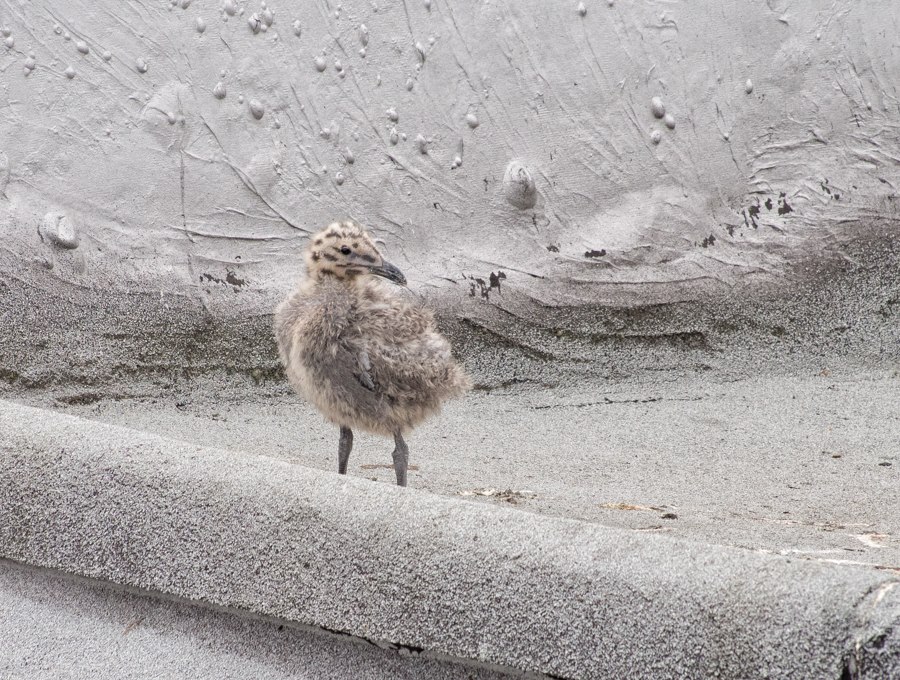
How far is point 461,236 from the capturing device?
260 centimetres

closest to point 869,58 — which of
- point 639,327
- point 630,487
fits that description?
point 639,327

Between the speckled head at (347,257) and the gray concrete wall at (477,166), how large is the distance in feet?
2.77

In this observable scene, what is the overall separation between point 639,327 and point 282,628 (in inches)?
63.1

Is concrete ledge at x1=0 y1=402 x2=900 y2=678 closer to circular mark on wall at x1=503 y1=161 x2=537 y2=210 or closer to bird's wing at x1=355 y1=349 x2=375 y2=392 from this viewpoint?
bird's wing at x1=355 y1=349 x2=375 y2=392

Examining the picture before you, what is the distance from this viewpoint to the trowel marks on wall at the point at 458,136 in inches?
101

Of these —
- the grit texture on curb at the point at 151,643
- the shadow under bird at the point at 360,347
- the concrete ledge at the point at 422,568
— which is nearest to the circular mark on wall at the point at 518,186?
the shadow under bird at the point at 360,347

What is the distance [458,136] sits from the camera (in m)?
2.58

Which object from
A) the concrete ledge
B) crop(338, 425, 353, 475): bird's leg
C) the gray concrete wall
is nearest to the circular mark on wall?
the gray concrete wall

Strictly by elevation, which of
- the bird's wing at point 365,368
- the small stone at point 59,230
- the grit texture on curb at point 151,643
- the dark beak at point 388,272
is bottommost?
→ the grit texture on curb at point 151,643

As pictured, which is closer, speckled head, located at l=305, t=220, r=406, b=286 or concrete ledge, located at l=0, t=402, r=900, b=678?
concrete ledge, located at l=0, t=402, r=900, b=678

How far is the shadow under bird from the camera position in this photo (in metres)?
1.62

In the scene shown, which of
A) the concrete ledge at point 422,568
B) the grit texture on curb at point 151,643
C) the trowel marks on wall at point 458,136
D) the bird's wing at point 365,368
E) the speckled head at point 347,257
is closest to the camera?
the concrete ledge at point 422,568

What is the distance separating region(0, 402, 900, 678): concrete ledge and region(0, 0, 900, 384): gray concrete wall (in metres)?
1.34

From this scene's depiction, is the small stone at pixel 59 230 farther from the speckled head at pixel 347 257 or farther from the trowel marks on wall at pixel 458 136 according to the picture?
the speckled head at pixel 347 257
